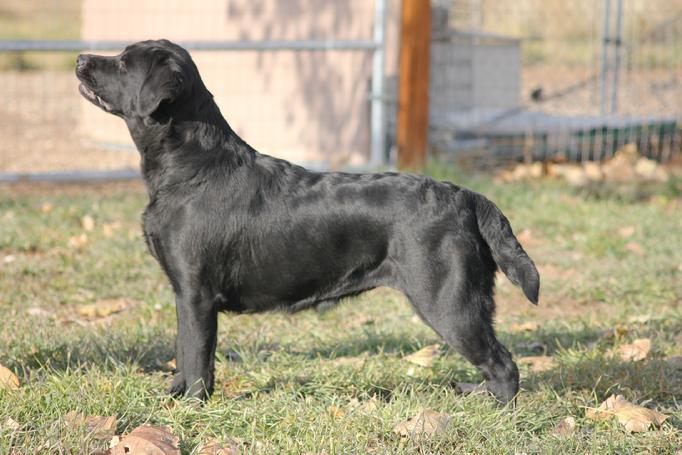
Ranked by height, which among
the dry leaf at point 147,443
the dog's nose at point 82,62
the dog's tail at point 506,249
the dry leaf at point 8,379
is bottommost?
the dry leaf at point 147,443

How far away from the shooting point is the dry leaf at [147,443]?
3316mm

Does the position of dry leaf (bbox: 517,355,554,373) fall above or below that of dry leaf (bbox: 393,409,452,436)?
below

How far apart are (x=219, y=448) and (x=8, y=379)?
3.46 feet

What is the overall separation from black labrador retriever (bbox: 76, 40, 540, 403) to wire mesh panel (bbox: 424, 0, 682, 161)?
582 centimetres

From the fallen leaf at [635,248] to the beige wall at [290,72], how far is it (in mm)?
3303

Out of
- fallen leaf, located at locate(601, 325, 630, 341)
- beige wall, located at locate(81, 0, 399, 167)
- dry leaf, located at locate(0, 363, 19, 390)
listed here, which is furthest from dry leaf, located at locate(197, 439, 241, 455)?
beige wall, located at locate(81, 0, 399, 167)

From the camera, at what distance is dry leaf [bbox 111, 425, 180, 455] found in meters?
3.32

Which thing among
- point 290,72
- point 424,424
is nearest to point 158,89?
point 424,424

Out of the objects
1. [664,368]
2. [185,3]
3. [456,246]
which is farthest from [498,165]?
[456,246]

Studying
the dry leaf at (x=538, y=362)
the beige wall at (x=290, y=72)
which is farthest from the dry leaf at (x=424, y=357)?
the beige wall at (x=290, y=72)

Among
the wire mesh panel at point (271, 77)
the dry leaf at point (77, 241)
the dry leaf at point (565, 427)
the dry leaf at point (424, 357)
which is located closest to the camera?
the dry leaf at point (565, 427)

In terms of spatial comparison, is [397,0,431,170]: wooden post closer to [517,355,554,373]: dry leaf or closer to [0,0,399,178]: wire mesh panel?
[0,0,399,178]: wire mesh panel

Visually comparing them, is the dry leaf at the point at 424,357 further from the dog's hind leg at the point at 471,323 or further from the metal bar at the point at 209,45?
the metal bar at the point at 209,45

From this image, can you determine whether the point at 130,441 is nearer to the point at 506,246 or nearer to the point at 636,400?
the point at 506,246
